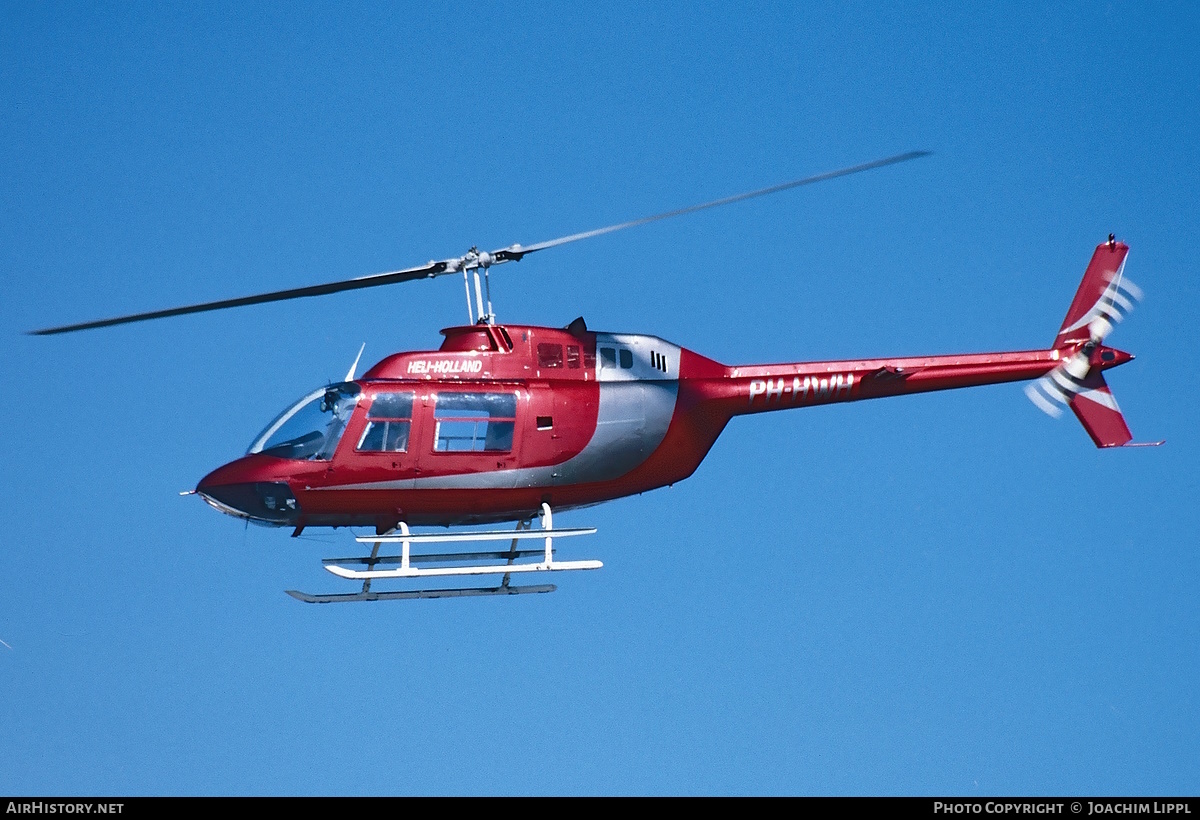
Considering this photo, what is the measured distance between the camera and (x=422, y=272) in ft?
57.8

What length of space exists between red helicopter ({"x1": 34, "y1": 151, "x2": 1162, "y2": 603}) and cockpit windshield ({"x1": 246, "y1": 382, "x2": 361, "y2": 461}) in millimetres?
15

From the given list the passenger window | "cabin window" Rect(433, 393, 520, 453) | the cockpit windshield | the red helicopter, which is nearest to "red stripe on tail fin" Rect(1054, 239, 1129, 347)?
the red helicopter

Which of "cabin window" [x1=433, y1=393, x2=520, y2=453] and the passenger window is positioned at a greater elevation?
the passenger window

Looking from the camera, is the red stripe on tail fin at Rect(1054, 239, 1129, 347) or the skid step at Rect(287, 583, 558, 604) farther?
the red stripe on tail fin at Rect(1054, 239, 1129, 347)

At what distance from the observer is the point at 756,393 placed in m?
18.8

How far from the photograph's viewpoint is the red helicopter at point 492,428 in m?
16.9

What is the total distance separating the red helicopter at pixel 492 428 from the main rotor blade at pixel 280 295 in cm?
2

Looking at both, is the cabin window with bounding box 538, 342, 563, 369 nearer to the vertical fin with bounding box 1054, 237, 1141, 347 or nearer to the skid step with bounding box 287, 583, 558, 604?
the skid step with bounding box 287, 583, 558, 604

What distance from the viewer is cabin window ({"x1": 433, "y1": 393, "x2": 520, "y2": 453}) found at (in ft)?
56.3
